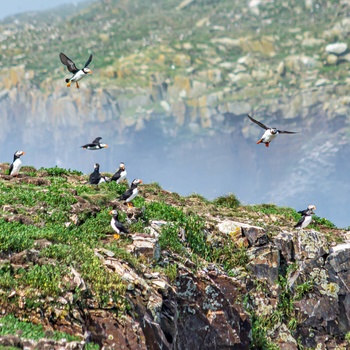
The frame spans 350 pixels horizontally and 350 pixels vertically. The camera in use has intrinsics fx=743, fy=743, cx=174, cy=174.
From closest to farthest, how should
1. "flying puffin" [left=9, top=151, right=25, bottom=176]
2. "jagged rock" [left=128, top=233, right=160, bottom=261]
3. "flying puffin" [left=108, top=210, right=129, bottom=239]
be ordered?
"jagged rock" [left=128, top=233, right=160, bottom=261], "flying puffin" [left=108, top=210, right=129, bottom=239], "flying puffin" [left=9, top=151, right=25, bottom=176]

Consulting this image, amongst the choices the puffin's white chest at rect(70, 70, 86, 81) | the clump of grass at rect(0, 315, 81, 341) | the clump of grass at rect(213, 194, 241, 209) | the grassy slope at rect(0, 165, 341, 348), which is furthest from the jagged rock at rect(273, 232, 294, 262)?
the clump of grass at rect(0, 315, 81, 341)

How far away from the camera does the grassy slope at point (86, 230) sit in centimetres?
2142

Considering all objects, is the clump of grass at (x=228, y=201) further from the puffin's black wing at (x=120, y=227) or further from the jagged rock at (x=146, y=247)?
the puffin's black wing at (x=120, y=227)

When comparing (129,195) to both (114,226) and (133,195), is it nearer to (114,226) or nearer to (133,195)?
(133,195)

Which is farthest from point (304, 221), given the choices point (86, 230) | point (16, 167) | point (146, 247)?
point (16, 167)

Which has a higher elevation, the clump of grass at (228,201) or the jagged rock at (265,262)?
the jagged rock at (265,262)

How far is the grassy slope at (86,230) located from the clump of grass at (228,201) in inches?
2.1

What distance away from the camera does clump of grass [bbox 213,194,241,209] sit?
1529 inches

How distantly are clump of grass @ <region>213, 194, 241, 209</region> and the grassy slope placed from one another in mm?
52

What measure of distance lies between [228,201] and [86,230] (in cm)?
1336

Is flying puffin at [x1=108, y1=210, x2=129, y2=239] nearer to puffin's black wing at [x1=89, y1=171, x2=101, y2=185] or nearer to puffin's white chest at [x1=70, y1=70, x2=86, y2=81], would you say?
puffin's black wing at [x1=89, y1=171, x2=101, y2=185]

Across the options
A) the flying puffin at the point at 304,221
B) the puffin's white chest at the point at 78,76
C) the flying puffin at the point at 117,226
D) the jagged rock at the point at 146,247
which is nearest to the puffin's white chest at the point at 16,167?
the puffin's white chest at the point at 78,76

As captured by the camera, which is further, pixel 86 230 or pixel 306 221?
pixel 306 221

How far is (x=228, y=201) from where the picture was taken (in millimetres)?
39281
